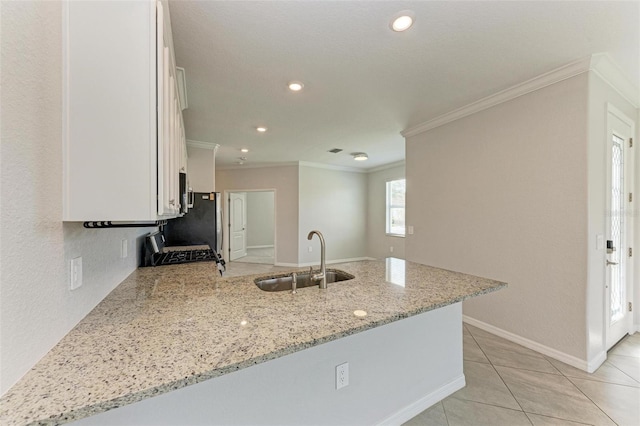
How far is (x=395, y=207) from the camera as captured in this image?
648cm

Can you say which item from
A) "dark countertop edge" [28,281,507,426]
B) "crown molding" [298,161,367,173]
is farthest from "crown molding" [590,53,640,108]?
"crown molding" [298,161,367,173]

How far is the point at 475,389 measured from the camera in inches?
75.9

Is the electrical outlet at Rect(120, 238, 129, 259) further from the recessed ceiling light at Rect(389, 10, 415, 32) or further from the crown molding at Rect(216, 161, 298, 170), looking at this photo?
the crown molding at Rect(216, 161, 298, 170)

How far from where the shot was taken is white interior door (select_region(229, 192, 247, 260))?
6949 millimetres

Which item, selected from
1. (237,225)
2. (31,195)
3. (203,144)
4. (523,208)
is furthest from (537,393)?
(237,225)

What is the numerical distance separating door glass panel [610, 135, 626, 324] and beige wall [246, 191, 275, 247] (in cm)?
783

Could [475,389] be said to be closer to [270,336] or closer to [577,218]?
[577,218]

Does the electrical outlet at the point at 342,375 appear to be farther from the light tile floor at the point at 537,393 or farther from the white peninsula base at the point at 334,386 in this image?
the light tile floor at the point at 537,393

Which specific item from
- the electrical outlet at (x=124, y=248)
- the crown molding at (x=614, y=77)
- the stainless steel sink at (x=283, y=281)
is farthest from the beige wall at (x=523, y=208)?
the electrical outlet at (x=124, y=248)

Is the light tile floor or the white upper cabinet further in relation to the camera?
the light tile floor

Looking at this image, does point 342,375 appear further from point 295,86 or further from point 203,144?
point 203,144

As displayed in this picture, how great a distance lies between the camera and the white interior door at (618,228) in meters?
2.31

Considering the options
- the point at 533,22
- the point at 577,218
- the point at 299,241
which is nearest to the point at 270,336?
the point at 533,22

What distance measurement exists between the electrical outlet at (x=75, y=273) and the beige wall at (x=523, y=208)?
10.8ft
